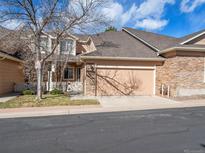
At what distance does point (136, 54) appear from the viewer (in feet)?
54.7

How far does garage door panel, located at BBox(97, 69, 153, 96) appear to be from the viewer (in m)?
16.1

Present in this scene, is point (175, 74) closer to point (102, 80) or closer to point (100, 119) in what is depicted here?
point (102, 80)

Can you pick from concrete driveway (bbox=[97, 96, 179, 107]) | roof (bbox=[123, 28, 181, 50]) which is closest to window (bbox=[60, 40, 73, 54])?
roof (bbox=[123, 28, 181, 50])

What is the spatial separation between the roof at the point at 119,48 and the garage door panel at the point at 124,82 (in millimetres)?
1328

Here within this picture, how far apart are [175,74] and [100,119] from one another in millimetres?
8835

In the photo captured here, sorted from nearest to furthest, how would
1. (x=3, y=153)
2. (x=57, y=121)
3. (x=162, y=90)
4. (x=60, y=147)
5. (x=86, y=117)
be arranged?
1. (x=3, y=153)
2. (x=60, y=147)
3. (x=57, y=121)
4. (x=86, y=117)
5. (x=162, y=90)

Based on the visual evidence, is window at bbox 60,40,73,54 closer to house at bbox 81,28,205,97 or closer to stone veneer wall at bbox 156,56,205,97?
house at bbox 81,28,205,97

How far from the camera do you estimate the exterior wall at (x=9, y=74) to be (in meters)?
15.7

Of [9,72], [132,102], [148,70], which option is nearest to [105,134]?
[132,102]

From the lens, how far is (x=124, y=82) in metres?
16.5

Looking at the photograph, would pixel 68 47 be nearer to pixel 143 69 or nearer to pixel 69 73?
pixel 69 73

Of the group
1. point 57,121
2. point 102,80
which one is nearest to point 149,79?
point 102,80

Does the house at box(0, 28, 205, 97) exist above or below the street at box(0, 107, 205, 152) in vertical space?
above

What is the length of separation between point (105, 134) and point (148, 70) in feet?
37.1
